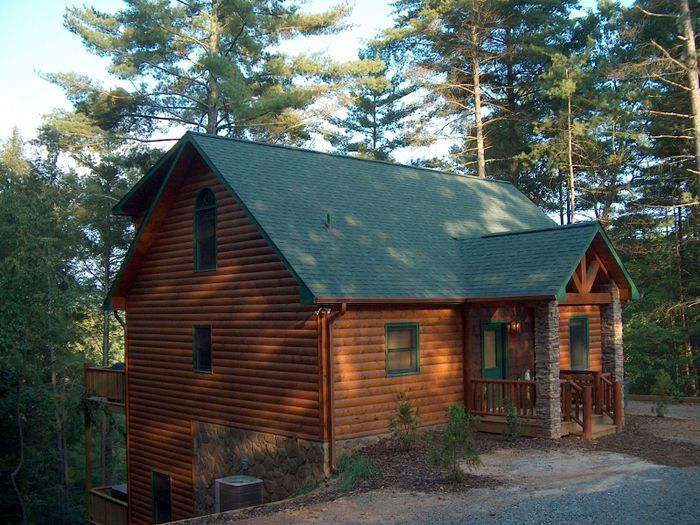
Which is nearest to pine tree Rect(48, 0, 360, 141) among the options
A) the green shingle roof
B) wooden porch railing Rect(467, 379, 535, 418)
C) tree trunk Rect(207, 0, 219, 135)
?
tree trunk Rect(207, 0, 219, 135)

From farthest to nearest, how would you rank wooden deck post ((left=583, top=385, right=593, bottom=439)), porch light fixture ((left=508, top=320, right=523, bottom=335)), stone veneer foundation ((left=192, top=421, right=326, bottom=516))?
porch light fixture ((left=508, top=320, right=523, bottom=335)), wooden deck post ((left=583, top=385, right=593, bottom=439)), stone veneer foundation ((left=192, top=421, right=326, bottom=516))

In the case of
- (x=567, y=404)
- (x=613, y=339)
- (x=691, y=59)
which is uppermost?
(x=691, y=59)

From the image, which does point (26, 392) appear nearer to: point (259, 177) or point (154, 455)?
point (154, 455)

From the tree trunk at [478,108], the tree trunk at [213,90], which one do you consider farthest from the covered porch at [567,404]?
the tree trunk at [213,90]

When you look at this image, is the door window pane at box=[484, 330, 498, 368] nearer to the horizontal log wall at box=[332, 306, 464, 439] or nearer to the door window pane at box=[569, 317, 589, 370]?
the horizontal log wall at box=[332, 306, 464, 439]

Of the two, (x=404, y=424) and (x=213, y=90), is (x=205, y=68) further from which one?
(x=404, y=424)

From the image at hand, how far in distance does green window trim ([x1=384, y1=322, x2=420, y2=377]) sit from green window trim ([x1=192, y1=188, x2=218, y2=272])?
3.87m

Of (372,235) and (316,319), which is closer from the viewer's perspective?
(316,319)

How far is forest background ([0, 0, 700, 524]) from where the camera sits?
71.1 feet

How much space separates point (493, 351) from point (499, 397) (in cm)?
159

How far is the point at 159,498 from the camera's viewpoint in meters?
16.2

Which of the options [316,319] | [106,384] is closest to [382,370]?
[316,319]

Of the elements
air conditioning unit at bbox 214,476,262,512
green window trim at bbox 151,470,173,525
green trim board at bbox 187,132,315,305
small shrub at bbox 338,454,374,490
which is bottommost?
green window trim at bbox 151,470,173,525

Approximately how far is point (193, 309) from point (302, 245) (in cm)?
355
